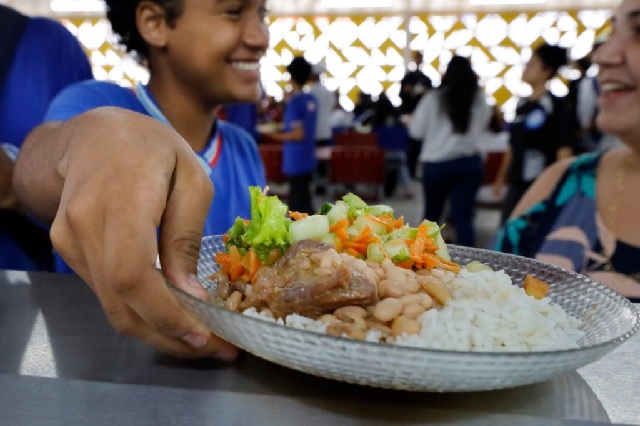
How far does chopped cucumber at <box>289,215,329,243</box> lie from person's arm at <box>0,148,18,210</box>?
0.73 m

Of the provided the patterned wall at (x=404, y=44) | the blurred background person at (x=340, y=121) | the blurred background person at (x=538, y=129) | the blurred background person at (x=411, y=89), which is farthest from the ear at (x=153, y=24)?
the patterned wall at (x=404, y=44)

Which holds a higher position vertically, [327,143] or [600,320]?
[600,320]

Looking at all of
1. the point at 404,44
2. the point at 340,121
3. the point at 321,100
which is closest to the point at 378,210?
the point at 321,100

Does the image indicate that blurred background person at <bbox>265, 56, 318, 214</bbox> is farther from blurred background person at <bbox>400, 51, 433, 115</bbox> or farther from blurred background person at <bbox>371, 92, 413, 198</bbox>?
blurred background person at <bbox>400, 51, 433, 115</bbox>

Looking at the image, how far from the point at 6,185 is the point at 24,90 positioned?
1.05 ft

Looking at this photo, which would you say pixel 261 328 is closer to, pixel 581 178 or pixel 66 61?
pixel 66 61

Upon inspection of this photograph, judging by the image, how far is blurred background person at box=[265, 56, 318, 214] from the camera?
4625mm

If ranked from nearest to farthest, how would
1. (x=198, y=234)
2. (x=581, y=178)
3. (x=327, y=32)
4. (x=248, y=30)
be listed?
(x=198, y=234)
(x=248, y=30)
(x=581, y=178)
(x=327, y=32)

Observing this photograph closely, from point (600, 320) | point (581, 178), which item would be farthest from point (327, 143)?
point (600, 320)

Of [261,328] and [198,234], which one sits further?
[198,234]

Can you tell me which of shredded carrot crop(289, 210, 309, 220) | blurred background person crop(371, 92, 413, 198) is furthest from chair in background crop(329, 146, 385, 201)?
shredded carrot crop(289, 210, 309, 220)

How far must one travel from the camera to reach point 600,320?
616 millimetres

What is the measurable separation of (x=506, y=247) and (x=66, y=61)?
1286mm

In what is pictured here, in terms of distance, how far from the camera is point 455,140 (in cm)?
381
